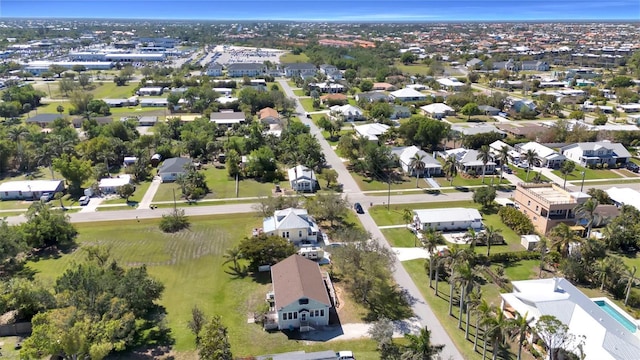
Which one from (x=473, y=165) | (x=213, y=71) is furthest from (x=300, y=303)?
(x=213, y=71)

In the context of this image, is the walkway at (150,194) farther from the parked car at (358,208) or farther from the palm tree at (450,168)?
the palm tree at (450,168)

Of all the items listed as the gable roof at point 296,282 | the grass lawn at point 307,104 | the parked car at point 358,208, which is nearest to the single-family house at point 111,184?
the parked car at point 358,208

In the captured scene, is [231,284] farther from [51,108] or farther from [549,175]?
[51,108]

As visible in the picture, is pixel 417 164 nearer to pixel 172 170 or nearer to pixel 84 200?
pixel 172 170

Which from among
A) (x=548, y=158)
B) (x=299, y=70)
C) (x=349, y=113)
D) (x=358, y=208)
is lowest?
(x=358, y=208)

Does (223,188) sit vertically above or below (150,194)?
below

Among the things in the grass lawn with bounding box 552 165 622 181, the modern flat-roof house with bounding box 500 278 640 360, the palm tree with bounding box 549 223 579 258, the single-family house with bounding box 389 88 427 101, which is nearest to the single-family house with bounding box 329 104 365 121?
the single-family house with bounding box 389 88 427 101
